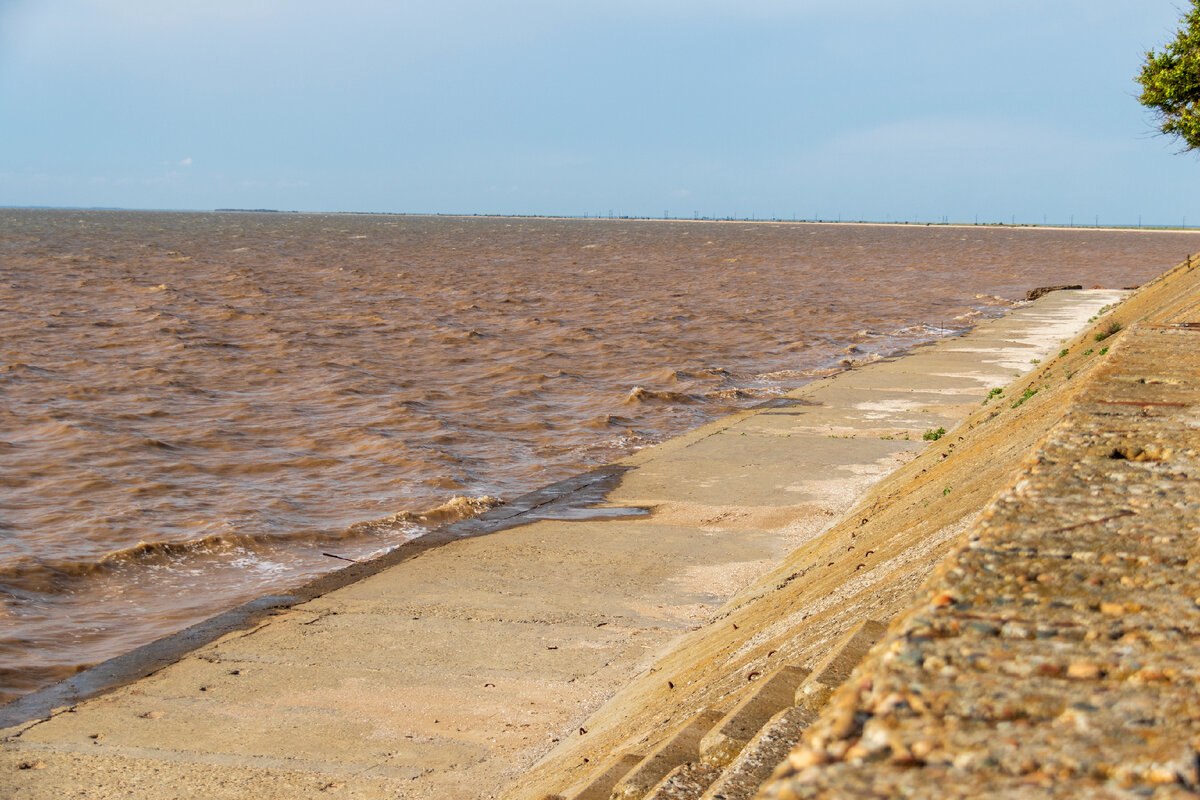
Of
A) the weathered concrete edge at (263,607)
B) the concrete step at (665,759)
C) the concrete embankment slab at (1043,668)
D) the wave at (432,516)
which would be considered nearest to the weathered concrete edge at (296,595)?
the weathered concrete edge at (263,607)

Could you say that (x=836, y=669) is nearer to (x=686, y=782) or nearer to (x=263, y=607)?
(x=686, y=782)

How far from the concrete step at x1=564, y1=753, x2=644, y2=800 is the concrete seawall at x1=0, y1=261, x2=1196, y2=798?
0.16 feet

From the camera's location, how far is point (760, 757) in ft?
13.5

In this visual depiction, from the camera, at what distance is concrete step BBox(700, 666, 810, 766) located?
181 inches

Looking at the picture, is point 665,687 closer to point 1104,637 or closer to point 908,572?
point 908,572

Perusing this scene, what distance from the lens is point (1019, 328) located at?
31188mm

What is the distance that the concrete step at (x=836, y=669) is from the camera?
4555mm

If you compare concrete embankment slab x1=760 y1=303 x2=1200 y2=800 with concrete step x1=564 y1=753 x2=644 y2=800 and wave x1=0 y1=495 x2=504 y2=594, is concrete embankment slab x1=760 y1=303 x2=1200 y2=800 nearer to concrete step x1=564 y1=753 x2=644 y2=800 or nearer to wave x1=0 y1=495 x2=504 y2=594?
concrete step x1=564 y1=753 x2=644 y2=800

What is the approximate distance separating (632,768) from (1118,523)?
237cm

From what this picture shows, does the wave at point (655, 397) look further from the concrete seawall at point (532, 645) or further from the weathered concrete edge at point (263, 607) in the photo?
the concrete seawall at point (532, 645)

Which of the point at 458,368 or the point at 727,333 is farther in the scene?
the point at 727,333

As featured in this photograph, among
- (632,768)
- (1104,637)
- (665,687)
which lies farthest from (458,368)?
(1104,637)

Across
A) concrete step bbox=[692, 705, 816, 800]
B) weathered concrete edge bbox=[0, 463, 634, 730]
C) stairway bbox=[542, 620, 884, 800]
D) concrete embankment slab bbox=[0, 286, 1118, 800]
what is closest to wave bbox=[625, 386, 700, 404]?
weathered concrete edge bbox=[0, 463, 634, 730]

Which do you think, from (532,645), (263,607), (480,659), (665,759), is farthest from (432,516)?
(665,759)
